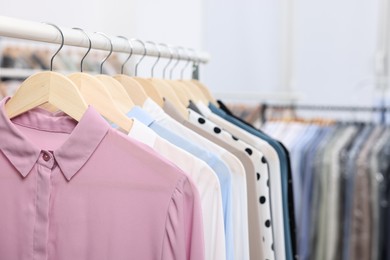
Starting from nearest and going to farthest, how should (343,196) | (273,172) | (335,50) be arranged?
(273,172) → (343,196) → (335,50)

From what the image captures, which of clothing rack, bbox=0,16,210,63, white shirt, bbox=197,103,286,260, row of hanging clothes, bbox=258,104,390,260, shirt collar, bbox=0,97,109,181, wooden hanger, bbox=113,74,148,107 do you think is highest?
clothing rack, bbox=0,16,210,63

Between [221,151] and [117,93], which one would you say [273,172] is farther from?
[117,93]

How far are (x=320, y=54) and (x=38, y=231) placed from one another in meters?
3.29

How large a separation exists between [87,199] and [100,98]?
0.19 metres

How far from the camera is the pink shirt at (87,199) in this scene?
98cm

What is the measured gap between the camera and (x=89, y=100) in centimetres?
107

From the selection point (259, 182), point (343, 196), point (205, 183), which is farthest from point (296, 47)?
point (205, 183)

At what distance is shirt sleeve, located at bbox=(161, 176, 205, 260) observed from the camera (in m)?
0.97

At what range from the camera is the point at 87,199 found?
0.99 meters

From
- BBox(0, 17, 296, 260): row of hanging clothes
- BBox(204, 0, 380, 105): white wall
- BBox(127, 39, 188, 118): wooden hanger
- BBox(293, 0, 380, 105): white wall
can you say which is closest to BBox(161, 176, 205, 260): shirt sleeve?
BBox(0, 17, 296, 260): row of hanging clothes

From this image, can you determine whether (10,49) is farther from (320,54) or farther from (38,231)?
(38,231)

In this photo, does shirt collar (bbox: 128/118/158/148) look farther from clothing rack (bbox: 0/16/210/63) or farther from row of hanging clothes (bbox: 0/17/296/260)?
clothing rack (bbox: 0/16/210/63)

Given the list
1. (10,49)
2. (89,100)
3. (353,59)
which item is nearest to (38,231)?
(89,100)

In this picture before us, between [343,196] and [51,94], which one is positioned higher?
[51,94]
